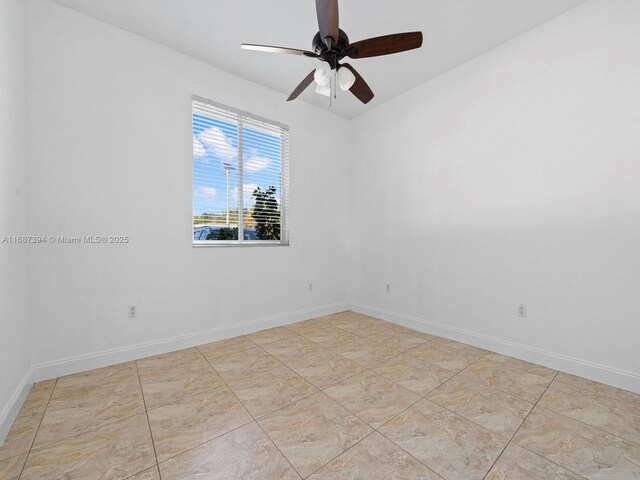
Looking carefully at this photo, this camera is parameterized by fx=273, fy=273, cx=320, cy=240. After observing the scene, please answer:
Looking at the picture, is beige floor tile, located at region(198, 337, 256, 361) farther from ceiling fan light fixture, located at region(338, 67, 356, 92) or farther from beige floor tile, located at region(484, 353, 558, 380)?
ceiling fan light fixture, located at region(338, 67, 356, 92)

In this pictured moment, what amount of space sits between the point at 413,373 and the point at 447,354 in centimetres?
61

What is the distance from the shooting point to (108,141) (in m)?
2.46

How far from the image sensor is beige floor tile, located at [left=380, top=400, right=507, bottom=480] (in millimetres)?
1336

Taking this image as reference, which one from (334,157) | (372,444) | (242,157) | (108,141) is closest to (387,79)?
(334,157)

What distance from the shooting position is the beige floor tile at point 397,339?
9.64 ft

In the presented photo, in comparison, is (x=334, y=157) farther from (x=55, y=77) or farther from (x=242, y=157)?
(x=55, y=77)

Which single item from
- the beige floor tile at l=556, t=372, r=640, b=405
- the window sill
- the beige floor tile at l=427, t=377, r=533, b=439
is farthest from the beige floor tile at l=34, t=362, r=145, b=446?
the beige floor tile at l=556, t=372, r=640, b=405

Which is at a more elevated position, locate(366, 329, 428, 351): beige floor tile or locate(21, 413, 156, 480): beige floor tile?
locate(21, 413, 156, 480): beige floor tile

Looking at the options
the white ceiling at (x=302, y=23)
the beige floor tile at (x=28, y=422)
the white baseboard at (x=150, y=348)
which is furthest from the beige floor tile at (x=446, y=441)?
the white ceiling at (x=302, y=23)

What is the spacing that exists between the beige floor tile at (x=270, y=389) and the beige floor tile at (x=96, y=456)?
23.6 inches

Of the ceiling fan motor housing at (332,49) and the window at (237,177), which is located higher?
the ceiling fan motor housing at (332,49)

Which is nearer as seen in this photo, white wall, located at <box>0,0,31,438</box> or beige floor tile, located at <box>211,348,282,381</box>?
white wall, located at <box>0,0,31,438</box>

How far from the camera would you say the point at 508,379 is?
2.20m

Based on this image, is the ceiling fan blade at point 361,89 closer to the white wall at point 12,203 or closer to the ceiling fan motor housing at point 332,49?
the ceiling fan motor housing at point 332,49
